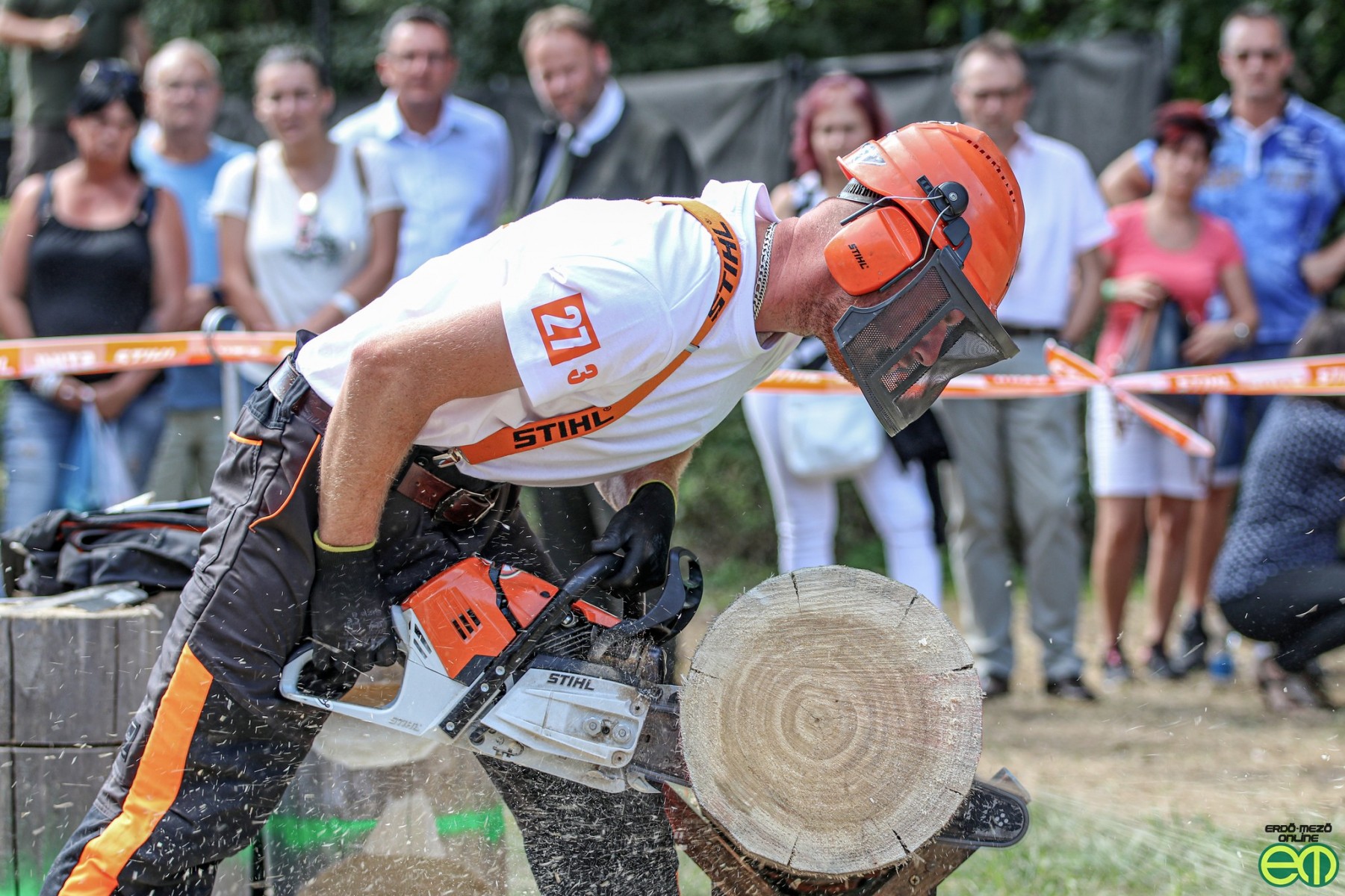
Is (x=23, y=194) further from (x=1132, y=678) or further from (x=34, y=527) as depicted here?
(x=1132, y=678)

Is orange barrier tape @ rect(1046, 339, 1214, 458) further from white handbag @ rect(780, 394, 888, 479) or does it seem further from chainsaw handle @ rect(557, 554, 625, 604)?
chainsaw handle @ rect(557, 554, 625, 604)

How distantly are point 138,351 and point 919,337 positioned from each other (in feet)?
11.5

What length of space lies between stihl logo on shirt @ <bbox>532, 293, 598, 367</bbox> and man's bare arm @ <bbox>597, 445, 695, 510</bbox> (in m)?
0.64

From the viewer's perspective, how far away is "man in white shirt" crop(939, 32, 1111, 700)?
5336 millimetres

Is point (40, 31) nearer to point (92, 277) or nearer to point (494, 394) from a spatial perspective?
point (92, 277)

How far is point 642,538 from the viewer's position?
276 centimetres

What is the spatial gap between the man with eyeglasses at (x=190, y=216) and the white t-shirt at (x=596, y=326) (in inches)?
119

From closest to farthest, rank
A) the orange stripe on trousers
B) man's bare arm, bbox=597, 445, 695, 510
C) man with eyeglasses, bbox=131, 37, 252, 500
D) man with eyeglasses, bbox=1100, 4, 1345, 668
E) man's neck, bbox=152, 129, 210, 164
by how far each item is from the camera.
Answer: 1. the orange stripe on trousers
2. man's bare arm, bbox=597, 445, 695, 510
3. man with eyeglasses, bbox=131, 37, 252, 500
4. man with eyeglasses, bbox=1100, 4, 1345, 668
5. man's neck, bbox=152, 129, 210, 164

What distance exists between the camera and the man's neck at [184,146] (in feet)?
19.4

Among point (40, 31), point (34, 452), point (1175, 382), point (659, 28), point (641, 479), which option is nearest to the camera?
point (641, 479)

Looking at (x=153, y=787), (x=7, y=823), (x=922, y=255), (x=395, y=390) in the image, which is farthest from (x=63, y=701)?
(x=922, y=255)

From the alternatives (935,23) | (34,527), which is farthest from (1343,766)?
(935,23)

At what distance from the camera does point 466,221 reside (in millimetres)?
5570

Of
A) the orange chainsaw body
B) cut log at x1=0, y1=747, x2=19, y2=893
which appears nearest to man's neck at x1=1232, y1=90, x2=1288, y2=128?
the orange chainsaw body
